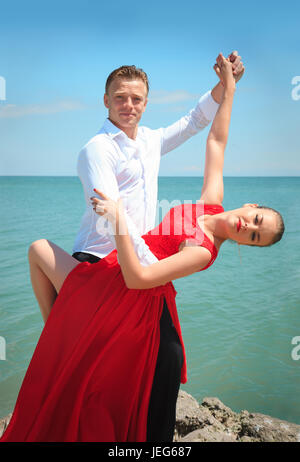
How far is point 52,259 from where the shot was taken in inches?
103

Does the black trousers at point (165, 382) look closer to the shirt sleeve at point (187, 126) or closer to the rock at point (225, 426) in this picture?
the rock at point (225, 426)

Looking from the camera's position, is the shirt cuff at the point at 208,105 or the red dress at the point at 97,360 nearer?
the red dress at the point at 97,360

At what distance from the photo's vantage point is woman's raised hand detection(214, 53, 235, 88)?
2.79 m

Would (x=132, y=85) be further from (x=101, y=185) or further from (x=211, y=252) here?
(x=211, y=252)

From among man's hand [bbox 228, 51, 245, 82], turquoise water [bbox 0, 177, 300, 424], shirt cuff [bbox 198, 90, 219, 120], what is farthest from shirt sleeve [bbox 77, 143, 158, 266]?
turquoise water [bbox 0, 177, 300, 424]

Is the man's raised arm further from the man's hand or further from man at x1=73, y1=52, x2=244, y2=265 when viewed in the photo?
the man's hand

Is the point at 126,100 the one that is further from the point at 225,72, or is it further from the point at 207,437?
the point at 207,437

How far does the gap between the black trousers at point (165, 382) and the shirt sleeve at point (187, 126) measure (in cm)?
117

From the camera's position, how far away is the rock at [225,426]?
3357 millimetres

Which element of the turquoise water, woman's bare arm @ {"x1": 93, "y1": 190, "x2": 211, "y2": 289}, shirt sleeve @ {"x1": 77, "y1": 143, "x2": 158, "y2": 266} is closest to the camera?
woman's bare arm @ {"x1": 93, "y1": 190, "x2": 211, "y2": 289}

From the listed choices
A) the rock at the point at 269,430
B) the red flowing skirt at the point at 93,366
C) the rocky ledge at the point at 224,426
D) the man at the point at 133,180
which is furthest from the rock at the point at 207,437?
the red flowing skirt at the point at 93,366

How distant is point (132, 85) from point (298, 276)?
27.4 ft

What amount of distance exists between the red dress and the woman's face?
0.17 metres
